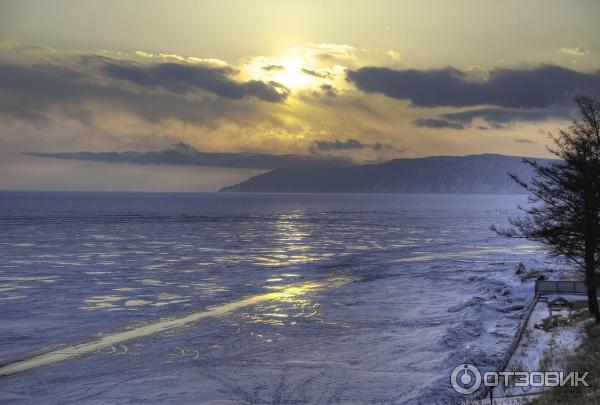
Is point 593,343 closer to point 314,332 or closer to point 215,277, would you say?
point 314,332

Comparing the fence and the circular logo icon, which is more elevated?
the fence

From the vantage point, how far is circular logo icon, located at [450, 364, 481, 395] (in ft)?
60.1

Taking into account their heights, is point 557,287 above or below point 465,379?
above

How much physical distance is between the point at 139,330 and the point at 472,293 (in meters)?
24.4

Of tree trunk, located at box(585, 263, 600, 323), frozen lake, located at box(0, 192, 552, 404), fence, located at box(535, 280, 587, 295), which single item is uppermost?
tree trunk, located at box(585, 263, 600, 323)

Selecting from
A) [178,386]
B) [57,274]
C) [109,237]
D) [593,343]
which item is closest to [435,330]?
[593,343]

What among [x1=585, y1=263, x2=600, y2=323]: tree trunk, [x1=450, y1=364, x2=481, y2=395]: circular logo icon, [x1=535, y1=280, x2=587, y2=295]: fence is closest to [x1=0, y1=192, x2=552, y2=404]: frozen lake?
[x1=450, y1=364, x2=481, y2=395]: circular logo icon

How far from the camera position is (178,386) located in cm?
1919

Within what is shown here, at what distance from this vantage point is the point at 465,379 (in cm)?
1944

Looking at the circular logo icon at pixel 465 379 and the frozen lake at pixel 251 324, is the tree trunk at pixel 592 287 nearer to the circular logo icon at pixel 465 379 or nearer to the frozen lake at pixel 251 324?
the frozen lake at pixel 251 324

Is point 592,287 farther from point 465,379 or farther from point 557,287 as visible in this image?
point 557,287

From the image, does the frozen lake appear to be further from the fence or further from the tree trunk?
the tree trunk

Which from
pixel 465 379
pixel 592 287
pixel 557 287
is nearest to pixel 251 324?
pixel 465 379

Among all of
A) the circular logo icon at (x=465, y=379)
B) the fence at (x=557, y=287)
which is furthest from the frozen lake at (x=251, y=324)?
the fence at (x=557, y=287)
